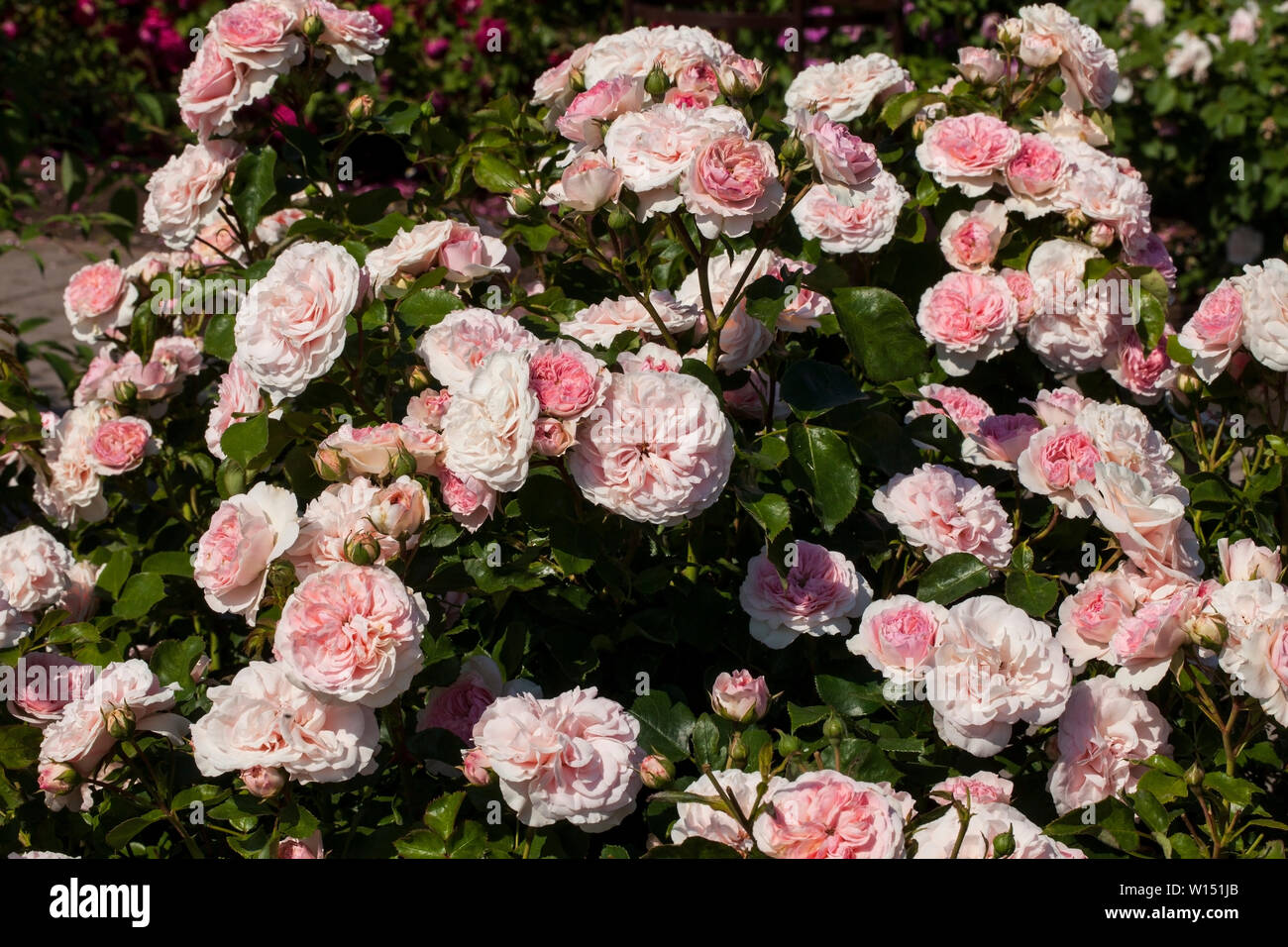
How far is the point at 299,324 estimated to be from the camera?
129 centimetres

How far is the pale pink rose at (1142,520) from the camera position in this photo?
4.40ft

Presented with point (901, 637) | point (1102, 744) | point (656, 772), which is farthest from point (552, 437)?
point (1102, 744)

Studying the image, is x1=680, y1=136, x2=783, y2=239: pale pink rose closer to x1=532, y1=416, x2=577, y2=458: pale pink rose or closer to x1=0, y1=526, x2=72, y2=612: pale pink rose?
x1=532, y1=416, x2=577, y2=458: pale pink rose

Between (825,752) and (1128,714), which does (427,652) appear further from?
(1128,714)

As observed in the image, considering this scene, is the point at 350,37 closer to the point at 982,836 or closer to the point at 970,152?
the point at 970,152

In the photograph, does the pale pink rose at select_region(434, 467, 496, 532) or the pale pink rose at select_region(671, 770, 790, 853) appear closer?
the pale pink rose at select_region(671, 770, 790, 853)

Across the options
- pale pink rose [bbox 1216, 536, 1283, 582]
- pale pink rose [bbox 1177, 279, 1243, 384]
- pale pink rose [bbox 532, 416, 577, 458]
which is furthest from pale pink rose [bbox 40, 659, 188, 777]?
pale pink rose [bbox 1177, 279, 1243, 384]

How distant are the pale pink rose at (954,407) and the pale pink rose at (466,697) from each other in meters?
0.63

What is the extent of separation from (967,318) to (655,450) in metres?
0.67

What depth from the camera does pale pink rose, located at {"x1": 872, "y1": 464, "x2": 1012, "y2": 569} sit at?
57.0 inches

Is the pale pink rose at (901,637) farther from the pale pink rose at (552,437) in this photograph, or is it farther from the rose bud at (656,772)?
the pale pink rose at (552,437)

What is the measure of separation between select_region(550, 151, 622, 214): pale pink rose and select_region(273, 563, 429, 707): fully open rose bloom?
16.3 inches
